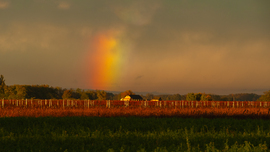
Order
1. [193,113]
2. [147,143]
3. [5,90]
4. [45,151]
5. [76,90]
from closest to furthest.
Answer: [45,151]
[147,143]
[193,113]
[5,90]
[76,90]

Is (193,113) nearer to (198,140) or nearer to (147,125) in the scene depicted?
(147,125)

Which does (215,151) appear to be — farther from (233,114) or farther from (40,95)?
(40,95)

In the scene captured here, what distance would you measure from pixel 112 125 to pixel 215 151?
6.51 m

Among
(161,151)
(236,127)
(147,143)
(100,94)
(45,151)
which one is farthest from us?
(100,94)

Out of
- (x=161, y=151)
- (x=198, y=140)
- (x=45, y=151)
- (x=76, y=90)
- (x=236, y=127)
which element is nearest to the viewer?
(x=161, y=151)

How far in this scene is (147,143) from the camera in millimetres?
8109

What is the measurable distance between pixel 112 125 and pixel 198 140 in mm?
5057

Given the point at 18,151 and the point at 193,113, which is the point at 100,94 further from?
the point at 18,151

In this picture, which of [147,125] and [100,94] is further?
[100,94]

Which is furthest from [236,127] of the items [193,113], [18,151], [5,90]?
[5,90]

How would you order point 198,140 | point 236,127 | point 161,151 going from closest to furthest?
1. point 161,151
2. point 198,140
3. point 236,127

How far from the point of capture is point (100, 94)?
Answer: 366 feet

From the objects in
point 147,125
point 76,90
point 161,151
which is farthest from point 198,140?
point 76,90

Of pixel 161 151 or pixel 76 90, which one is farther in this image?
pixel 76 90
